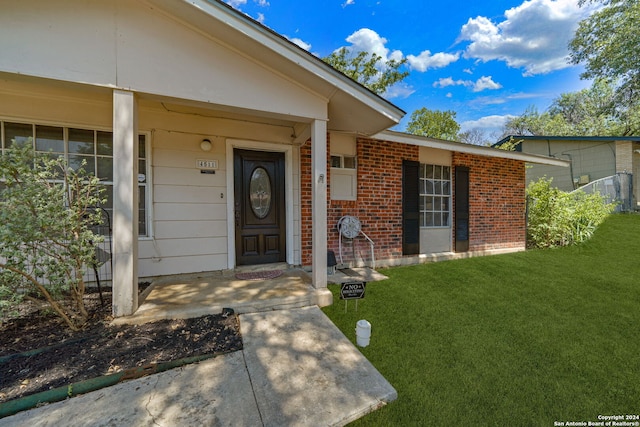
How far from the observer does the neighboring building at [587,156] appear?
11422 millimetres

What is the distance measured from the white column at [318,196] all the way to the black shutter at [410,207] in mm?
2726

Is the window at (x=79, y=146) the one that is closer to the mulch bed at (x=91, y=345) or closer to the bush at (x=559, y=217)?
the mulch bed at (x=91, y=345)

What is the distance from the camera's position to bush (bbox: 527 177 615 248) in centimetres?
664

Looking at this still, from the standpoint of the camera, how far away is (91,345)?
218 cm

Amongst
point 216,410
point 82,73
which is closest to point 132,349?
point 216,410

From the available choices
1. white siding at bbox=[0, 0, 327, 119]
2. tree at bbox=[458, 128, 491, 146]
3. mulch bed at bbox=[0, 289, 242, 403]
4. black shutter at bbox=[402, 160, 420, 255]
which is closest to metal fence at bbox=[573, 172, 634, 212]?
black shutter at bbox=[402, 160, 420, 255]

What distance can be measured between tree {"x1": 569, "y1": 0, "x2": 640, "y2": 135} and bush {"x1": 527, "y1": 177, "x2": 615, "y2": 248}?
50.4 ft

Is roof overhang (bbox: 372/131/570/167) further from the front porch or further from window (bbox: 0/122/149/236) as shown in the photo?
window (bbox: 0/122/149/236)

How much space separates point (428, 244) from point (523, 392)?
4.04 m

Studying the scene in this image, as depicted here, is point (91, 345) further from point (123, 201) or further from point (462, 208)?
point (462, 208)

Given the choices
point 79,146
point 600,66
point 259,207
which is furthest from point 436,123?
point 79,146

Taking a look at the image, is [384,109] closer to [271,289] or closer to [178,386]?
[271,289]

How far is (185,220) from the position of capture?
12.6 feet

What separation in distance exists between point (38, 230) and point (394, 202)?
5125 mm
